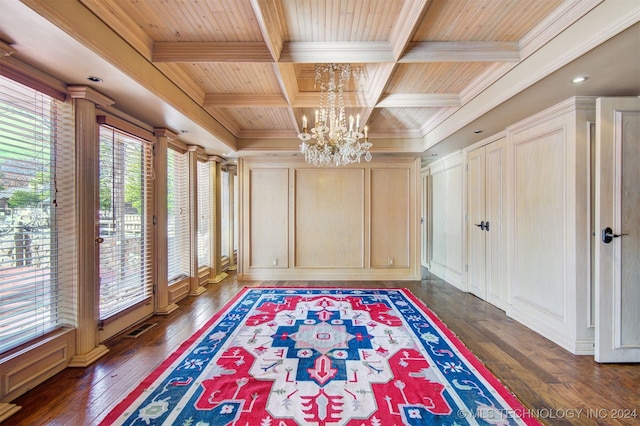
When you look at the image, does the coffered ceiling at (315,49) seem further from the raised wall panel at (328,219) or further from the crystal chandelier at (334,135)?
the raised wall panel at (328,219)

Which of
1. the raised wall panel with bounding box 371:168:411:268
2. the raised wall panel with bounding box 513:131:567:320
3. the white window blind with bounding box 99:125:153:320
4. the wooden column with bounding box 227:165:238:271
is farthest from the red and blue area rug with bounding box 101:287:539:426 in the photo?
the wooden column with bounding box 227:165:238:271

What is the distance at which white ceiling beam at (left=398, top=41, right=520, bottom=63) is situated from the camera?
2.23m

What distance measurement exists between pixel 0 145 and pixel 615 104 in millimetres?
4797

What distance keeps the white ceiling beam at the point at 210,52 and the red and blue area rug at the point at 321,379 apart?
105 inches

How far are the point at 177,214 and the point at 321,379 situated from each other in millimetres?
3170

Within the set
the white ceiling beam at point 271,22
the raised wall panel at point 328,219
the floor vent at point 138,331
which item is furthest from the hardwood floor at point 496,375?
the white ceiling beam at point 271,22

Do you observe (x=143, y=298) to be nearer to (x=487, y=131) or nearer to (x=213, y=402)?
(x=213, y=402)

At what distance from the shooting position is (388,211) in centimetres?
517

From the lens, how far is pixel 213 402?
179 cm

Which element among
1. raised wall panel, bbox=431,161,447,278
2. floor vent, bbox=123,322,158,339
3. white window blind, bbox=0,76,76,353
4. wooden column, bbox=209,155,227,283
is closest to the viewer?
white window blind, bbox=0,76,76,353

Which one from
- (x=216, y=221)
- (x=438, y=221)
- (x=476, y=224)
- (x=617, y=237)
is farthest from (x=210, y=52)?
(x=438, y=221)

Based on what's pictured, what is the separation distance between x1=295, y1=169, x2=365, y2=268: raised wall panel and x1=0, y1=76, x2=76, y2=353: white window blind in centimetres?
341

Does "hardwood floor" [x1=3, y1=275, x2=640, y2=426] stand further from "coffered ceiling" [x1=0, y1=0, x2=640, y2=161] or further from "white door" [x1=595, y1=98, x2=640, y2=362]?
"coffered ceiling" [x1=0, y1=0, x2=640, y2=161]

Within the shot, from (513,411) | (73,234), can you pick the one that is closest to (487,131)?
(513,411)
